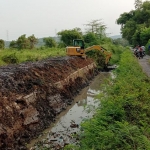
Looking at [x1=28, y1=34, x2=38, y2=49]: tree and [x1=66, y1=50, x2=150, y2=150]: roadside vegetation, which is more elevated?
[x1=28, y1=34, x2=38, y2=49]: tree

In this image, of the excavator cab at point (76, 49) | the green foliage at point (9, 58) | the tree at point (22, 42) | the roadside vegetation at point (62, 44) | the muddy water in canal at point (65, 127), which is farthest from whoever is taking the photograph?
the tree at point (22, 42)

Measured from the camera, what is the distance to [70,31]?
157ft

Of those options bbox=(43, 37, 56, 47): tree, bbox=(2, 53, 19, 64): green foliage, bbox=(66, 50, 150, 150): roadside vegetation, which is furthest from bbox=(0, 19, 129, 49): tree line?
bbox=(66, 50, 150, 150): roadside vegetation

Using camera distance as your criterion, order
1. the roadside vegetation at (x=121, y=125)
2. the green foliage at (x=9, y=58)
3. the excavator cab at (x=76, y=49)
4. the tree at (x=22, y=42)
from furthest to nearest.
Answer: the tree at (x=22, y=42), the excavator cab at (x=76, y=49), the green foliage at (x=9, y=58), the roadside vegetation at (x=121, y=125)

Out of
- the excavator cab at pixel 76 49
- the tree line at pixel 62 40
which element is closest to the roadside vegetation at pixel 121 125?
the excavator cab at pixel 76 49

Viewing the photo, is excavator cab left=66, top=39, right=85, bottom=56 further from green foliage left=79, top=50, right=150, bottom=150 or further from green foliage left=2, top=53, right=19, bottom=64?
green foliage left=79, top=50, right=150, bottom=150

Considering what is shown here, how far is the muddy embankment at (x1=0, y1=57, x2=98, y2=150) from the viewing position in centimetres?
859

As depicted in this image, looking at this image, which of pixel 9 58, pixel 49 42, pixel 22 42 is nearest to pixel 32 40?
pixel 49 42

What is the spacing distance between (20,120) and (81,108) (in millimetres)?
4873

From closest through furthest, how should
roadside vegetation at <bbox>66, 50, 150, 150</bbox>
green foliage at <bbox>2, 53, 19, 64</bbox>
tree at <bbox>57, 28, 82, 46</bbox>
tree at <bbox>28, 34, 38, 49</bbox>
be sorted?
1. roadside vegetation at <bbox>66, 50, 150, 150</bbox>
2. green foliage at <bbox>2, 53, 19, 64</bbox>
3. tree at <bbox>57, 28, 82, 46</bbox>
4. tree at <bbox>28, 34, 38, 49</bbox>

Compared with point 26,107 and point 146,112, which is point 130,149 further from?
point 26,107

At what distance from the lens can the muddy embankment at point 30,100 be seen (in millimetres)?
8586

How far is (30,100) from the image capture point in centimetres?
1079

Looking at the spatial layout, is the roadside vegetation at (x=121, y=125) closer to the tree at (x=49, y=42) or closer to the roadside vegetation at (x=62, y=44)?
the roadside vegetation at (x=62, y=44)
